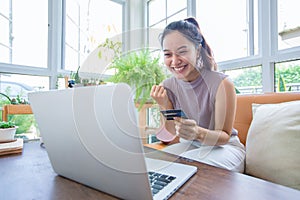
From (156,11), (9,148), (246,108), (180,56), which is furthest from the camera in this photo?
(156,11)

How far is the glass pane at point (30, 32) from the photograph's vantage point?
2.14 m

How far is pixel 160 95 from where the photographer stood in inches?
42.1

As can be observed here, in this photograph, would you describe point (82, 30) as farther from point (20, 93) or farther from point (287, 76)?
point (287, 76)

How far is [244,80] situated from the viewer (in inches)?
68.6

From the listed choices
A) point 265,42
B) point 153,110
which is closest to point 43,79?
point 153,110

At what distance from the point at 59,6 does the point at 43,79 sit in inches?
34.7

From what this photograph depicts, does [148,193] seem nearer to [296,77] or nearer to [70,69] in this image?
[296,77]

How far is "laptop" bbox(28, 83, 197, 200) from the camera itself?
0.31 m

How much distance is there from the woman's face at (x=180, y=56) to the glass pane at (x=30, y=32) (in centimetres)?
178

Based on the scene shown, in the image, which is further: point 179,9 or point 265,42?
point 179,9

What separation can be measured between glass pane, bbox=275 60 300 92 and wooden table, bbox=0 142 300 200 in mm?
1217

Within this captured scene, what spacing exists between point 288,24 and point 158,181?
1.58m

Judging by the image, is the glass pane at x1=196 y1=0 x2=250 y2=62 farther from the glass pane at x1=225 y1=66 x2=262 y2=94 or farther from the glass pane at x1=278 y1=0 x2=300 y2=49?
the glass pane at x1=278 y1=0 x2=300 y2=49

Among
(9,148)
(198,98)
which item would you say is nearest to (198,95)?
(198,98)
